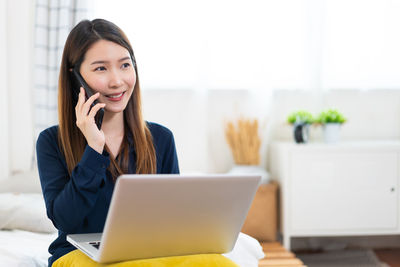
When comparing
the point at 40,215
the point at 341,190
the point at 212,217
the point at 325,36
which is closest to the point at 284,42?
the point at 325,36

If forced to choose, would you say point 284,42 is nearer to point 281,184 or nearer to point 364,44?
point 364,44

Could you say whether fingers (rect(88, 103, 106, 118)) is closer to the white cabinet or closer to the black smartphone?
the black smartphone

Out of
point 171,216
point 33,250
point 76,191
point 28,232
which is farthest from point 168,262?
point 28,232

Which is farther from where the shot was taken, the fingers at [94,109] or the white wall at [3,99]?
the white wall at [3,99]

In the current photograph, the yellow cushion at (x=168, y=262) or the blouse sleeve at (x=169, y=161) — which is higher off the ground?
the blouse sleeve at (x=169, y=161)

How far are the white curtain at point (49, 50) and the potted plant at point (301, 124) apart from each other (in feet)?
4.74

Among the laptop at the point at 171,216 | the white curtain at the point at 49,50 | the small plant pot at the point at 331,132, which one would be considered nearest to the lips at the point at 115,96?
the laptop at the point at 171,216

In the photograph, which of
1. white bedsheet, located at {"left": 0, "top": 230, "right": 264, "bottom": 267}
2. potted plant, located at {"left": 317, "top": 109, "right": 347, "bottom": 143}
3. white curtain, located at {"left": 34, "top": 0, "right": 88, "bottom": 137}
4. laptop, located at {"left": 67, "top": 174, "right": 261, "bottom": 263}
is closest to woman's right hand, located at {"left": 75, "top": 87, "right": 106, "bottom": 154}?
laptop, located at {"left": 67, "top": 174, "right": 261, "bottom": 263}

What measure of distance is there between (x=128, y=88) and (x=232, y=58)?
1994 millimetres

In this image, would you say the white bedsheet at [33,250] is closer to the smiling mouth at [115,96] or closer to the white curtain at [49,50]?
the smiling mouth at [115,96]

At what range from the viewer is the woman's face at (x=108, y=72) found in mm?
1407

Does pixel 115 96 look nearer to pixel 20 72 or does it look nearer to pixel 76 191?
pixel 76 191

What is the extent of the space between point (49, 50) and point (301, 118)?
1599 millimetres

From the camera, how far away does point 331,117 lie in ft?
10.5
